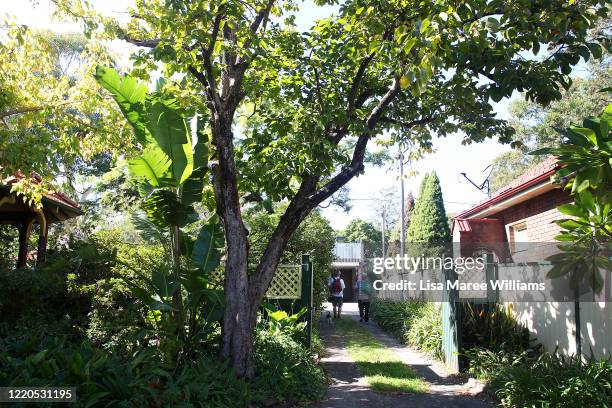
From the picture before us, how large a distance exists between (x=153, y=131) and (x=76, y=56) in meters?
23.7

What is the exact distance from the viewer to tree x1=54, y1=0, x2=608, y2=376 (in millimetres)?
5973

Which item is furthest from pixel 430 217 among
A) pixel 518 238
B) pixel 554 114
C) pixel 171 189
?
pixel 171 189

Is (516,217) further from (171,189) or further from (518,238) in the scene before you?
(171,189)

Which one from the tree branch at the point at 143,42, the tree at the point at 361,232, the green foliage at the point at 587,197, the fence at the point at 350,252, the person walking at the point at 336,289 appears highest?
the tree at the point at 361,232

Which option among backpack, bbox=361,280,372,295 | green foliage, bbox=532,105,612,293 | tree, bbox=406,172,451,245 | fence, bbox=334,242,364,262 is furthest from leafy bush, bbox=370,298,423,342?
fence, bbox=334,242,364,262

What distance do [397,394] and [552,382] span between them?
7.94ft

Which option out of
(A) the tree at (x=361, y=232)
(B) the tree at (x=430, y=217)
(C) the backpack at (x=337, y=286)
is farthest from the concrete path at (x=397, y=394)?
(A) the tree at (x=361, y=232)

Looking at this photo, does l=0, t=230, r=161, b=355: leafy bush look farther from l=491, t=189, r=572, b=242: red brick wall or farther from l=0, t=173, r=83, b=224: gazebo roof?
l=491, t=189, r=572, b=242: red brick wall

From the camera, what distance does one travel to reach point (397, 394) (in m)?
8.05

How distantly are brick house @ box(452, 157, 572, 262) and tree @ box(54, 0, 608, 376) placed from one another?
203 cm

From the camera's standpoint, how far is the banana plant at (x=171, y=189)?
7.35 meters

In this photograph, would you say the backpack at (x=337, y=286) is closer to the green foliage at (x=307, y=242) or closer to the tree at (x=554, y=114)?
the green foliage at (x=307, y=242)

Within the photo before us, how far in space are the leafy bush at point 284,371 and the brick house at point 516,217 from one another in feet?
15.8

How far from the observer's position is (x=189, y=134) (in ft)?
25.8
